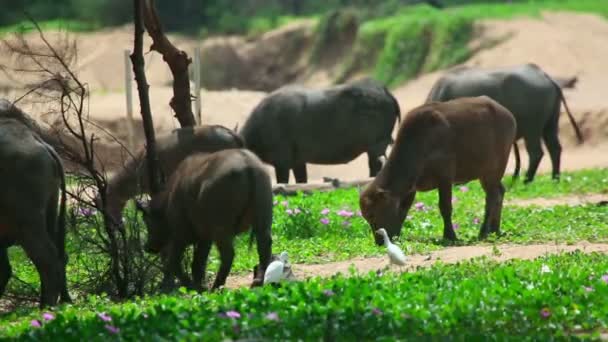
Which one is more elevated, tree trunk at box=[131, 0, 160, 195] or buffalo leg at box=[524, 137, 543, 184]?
tree trunk at box=[131, 0, 160, 195]

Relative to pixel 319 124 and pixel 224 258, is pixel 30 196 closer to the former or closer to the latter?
pixel 224 258

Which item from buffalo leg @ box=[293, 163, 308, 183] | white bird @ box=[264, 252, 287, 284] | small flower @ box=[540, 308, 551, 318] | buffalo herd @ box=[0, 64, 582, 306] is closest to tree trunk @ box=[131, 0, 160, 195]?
buffalo herd @ box=[0, 64, 582, 306]

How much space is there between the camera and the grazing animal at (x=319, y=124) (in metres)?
20.3

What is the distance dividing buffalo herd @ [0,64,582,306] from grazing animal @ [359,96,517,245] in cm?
1

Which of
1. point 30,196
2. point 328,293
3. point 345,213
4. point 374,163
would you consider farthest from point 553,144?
point 328,293

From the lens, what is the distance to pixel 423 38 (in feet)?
118

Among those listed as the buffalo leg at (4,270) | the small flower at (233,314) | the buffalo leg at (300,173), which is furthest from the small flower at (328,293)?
the buffalo leg at (300,173)

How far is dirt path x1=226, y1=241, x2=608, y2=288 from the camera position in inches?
454

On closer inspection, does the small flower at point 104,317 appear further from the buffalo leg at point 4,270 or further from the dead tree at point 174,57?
the dead tree at point 174,57

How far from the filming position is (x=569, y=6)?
37281mm

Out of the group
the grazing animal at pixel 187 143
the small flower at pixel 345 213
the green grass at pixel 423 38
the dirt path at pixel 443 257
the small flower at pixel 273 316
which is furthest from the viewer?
the green grass at pixel 423 38

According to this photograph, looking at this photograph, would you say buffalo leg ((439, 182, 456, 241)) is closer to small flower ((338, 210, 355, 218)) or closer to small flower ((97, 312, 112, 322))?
small flower ((338, 210, 355, 218))

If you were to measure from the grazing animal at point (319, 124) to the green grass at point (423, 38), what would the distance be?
1433cm

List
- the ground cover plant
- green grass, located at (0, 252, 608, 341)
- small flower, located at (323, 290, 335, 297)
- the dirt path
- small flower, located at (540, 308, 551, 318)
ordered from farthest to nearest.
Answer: the ground cover plant < the dirt path < small flower, located at (323, 290, 335, 297) < small flower, located at (540, 308, 551, 318) < green grass, located at (0, 252, 608, 341)
